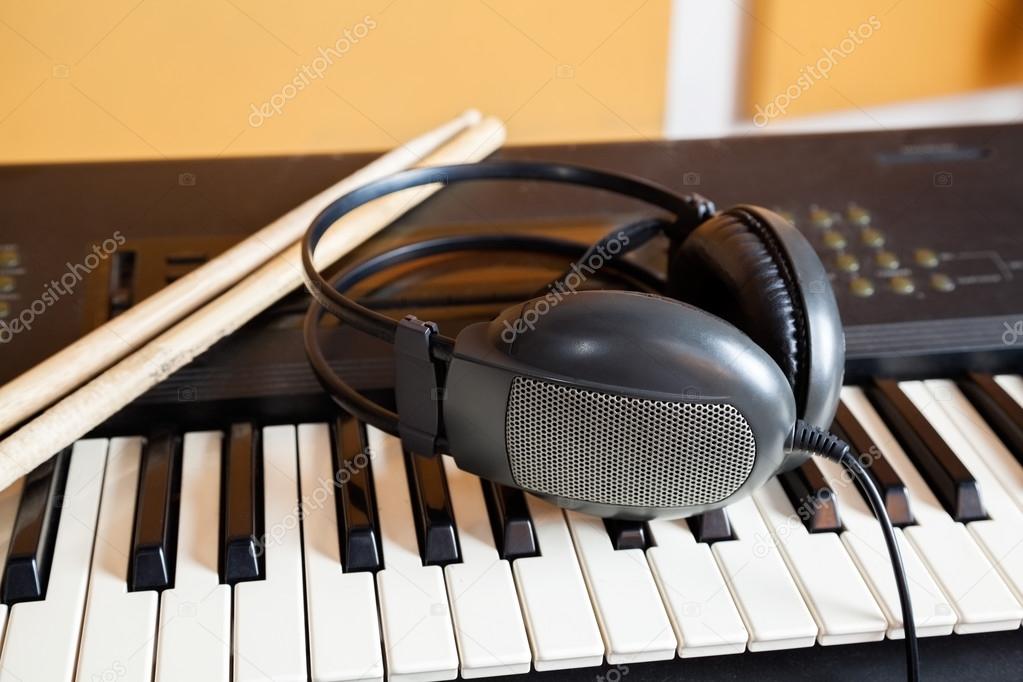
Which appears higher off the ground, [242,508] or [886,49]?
[886,49]

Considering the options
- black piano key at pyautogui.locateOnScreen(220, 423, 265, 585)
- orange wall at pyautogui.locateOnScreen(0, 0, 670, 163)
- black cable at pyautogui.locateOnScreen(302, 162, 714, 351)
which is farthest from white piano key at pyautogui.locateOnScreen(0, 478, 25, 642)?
orange wall at pyautogui.locateOnScreen(0, 0, 670, 163)

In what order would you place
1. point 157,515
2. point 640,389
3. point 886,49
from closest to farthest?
point 640,389
point 157,515
point 886,49

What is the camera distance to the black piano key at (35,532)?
62 centimetres

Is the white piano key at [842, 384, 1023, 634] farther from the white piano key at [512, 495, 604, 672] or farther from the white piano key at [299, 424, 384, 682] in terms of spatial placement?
the white piano key at [299, 424, 384, 682]

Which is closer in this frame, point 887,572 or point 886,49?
Answer: point 887,572

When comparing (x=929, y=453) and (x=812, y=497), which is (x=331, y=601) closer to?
(x=812, y=497)

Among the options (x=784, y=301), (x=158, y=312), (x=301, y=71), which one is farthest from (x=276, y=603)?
(x=301, y=71)

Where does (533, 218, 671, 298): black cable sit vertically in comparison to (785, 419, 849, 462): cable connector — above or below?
above

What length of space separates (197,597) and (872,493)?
397 mm

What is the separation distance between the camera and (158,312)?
75cm

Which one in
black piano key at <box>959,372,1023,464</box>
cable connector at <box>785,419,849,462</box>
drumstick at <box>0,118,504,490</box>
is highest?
drumstick at <box>0,118,504,490</box>

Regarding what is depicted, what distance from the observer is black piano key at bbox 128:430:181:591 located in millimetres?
627

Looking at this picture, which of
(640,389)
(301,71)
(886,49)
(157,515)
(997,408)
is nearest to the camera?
(640,389)

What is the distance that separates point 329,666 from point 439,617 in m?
→ 0.07
